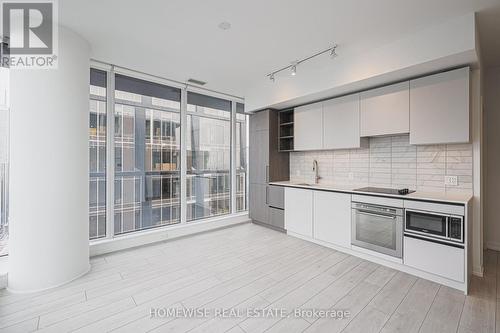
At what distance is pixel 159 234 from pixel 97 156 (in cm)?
160

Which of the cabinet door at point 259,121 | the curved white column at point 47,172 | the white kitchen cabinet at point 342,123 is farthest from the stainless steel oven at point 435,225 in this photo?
the curved white column at point 47,172

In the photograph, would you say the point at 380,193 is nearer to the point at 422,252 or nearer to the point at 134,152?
the point at 422,252

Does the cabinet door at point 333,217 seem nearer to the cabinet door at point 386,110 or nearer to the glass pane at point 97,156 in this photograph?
the cabinet door at point 386,110

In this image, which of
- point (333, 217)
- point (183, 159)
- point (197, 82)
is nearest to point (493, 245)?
point (333, 217)

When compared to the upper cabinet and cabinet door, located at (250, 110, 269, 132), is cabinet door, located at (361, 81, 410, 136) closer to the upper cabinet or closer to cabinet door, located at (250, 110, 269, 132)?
the upper cabinet

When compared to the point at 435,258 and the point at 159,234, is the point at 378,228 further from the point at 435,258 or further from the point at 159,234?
the point at 159,234

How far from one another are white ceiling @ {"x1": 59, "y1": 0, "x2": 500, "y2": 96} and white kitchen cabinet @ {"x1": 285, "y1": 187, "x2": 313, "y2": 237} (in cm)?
222

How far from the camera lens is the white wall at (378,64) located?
7.81 feet

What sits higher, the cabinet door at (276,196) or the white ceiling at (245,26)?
the white ceiling at (245,26)

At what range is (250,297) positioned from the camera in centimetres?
232

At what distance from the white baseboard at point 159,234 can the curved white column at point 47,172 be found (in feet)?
2.15

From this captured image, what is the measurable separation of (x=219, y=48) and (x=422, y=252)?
3.53m

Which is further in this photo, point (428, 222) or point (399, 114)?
point (399, 114)

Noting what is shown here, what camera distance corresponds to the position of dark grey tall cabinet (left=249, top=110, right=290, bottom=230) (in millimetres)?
4613
